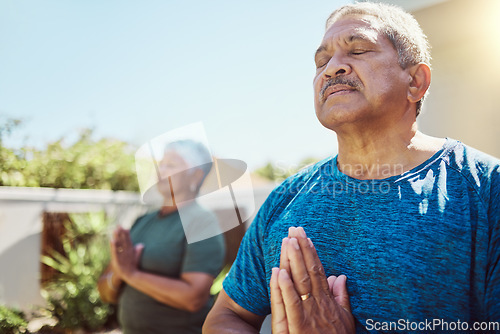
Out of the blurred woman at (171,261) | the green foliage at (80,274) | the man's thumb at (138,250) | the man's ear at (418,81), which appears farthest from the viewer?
the green foliage at (80,274)

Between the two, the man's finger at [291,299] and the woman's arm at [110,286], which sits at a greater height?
the man's finger at [291,299]

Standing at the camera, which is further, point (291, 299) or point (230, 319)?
point (230, 319)

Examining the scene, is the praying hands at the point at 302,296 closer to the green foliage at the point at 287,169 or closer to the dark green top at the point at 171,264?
the green foliage at the point at 287,169

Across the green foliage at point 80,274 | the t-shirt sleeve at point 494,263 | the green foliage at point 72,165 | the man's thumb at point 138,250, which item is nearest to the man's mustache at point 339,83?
the t-shirt sleeve at point 494,263

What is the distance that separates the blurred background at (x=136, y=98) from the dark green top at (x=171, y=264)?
33cm

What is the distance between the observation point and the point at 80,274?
469 centimetres

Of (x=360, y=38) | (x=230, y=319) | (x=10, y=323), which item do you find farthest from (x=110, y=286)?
(x=360, y=38)

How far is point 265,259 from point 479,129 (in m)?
1.18

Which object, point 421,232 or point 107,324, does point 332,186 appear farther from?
point 107,324

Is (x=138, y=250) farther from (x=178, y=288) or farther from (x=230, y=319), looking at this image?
(x=230, y=319)

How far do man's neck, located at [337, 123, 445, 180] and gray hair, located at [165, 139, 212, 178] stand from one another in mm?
974

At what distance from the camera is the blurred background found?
170 centimetres

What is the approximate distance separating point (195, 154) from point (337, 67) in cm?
109

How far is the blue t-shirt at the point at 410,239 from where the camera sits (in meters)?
→ 0.85
